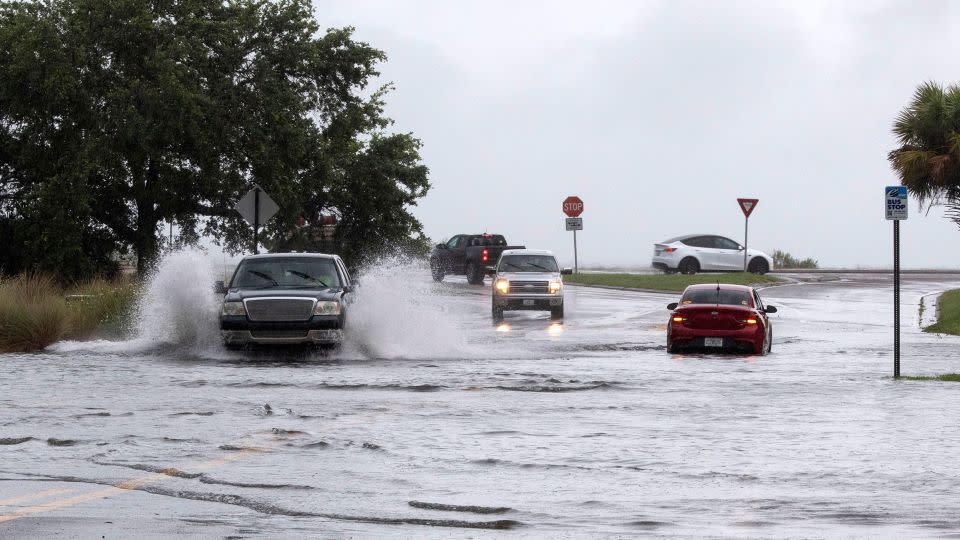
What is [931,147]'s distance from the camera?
146 ft

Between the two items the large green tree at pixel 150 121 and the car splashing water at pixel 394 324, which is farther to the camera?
the large green tree at pixel 150 121

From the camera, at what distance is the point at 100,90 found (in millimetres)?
45125

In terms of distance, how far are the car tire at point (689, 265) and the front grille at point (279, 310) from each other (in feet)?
116

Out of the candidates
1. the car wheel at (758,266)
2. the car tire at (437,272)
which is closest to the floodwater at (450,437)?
the car wheel at (758,266)

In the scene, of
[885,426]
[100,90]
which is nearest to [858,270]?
[100,90]

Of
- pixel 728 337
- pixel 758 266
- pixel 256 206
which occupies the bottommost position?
pixel 728 337

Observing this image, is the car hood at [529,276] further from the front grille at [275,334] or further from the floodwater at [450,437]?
the front grille at [275,334]

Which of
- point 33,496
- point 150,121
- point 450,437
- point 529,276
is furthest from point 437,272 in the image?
point 33,496

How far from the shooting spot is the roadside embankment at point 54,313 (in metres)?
26.8

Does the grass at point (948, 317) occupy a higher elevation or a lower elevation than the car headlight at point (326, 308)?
lower

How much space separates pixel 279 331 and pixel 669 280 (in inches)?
1148

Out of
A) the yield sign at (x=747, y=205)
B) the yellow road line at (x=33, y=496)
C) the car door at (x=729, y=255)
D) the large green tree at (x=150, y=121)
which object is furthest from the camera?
the car door at (x=729, y=255)

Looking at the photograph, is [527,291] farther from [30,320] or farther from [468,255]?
[468,255]

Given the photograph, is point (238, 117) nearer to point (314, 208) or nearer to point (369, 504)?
point (314, 208)
